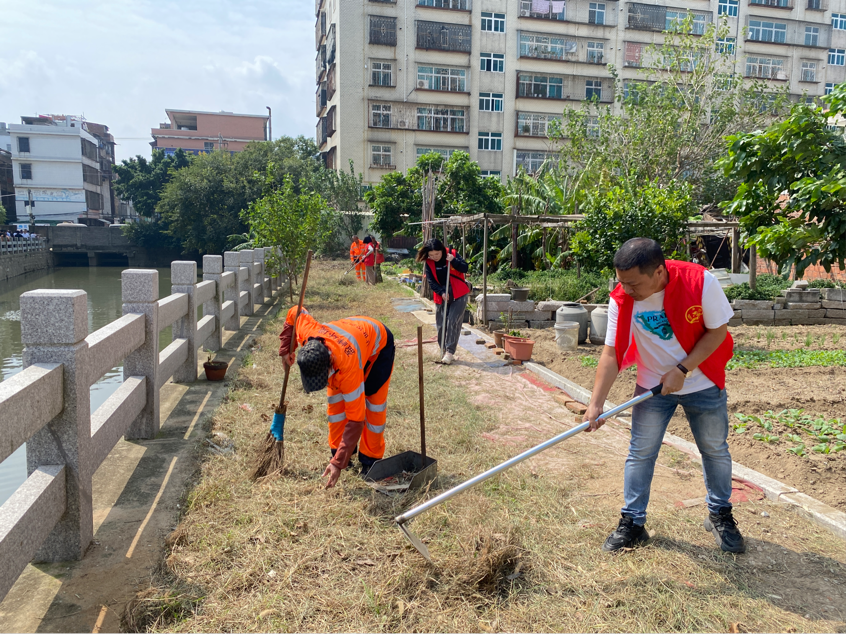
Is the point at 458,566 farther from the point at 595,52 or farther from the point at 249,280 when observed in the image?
the point at 595,52

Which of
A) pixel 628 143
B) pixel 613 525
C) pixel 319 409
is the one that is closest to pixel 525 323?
pixel 319 409

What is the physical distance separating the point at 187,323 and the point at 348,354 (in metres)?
3.32

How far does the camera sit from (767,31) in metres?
39.0

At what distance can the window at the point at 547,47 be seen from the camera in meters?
36.3

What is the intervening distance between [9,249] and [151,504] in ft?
98.1

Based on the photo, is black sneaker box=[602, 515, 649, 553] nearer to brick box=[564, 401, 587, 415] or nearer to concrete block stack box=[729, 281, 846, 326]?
brick box=[564, 401, 587, 415]

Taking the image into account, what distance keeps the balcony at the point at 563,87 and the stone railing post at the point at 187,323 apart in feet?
109

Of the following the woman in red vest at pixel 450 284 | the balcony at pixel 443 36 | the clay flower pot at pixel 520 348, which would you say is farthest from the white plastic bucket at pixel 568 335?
the balcony at pixel 443 36

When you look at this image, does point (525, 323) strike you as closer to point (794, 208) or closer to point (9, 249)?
point (794, 208)

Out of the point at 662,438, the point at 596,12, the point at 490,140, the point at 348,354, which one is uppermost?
the point at 596,12

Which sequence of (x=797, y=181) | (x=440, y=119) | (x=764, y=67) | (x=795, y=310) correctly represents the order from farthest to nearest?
(x=764, y=67), (x=440, y=119), (x=795, y=310), (x=797, y=181)

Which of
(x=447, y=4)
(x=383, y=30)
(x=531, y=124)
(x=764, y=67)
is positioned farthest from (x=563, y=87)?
(x=764, y=67)

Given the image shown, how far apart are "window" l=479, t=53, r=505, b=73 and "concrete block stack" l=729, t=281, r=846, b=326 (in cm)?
2809

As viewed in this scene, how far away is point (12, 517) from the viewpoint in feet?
8.13
